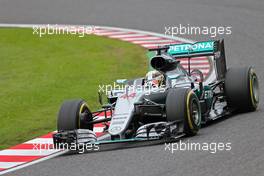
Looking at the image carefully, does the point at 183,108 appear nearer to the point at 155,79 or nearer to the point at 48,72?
the point at 155,79

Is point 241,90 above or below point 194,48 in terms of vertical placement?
below

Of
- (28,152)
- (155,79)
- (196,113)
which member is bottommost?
(28,152)

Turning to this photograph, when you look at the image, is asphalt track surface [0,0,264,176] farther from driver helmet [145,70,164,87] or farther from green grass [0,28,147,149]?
green grass [0,28,147,149]

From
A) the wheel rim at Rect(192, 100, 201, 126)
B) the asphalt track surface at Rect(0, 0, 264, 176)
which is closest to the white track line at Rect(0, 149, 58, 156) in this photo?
the asphalt track surface at Rect(0, 0, 264, 176)

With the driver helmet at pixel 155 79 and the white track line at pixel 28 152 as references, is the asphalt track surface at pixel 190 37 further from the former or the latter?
the driver helmet at pixel 155 79

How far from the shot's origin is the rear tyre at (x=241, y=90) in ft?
45.2

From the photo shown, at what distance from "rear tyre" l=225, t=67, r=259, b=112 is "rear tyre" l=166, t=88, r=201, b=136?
5.44 feet

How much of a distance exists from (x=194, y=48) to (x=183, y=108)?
7.79ft

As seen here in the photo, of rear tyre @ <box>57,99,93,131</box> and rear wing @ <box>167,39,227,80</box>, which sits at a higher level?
rear wing @ <box>167,39,227,80</box>

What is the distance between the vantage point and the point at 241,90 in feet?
45.3

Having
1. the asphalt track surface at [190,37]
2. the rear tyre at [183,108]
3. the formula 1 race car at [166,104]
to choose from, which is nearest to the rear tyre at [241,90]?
the formula 1 race car at [166,104]

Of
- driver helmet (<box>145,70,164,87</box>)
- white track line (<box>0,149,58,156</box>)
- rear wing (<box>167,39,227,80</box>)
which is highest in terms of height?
rear wing (<box>167,39,227,80</box>)

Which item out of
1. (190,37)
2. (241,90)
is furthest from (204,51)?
(190,37)

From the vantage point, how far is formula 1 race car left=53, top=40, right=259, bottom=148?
12117 mm
